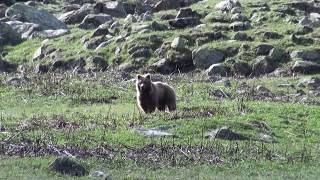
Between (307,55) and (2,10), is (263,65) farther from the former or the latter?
(2,10)

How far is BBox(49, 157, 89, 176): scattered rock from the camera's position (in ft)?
54.4

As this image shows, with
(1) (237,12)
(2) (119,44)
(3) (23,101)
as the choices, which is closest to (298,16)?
(1) (237,12)

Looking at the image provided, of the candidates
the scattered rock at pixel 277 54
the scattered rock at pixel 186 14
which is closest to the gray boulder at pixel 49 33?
the scattered rock at pixel 186 14

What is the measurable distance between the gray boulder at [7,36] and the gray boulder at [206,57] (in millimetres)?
16596

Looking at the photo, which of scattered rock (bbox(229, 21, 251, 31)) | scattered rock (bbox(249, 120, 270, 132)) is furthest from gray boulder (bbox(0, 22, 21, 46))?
scattered rock (bbox(249, 120, 270, 132))

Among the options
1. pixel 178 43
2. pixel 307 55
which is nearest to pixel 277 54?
pixel 307 55

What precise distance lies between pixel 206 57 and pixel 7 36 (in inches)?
699

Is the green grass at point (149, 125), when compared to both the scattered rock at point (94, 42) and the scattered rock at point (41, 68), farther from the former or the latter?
the scattered rock at point (94, 42)

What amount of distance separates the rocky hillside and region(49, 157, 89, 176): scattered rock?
2590 cm

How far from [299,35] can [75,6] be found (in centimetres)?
2658

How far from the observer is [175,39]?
47.0 meters

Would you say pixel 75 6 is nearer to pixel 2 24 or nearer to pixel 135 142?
pixel 2 24

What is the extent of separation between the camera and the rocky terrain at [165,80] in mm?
18375

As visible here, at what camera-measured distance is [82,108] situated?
95.0ft
